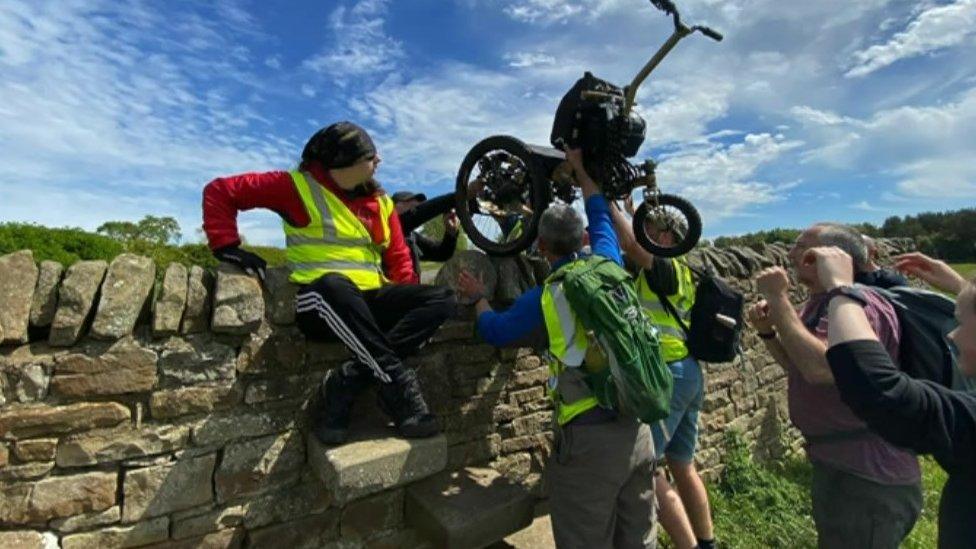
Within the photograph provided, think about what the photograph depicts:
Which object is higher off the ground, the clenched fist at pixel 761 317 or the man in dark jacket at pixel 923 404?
the clenched fist at pixel 761 317

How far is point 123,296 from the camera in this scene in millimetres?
2561

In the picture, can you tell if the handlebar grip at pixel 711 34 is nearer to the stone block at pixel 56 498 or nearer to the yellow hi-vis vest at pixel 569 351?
the yellow hi-vis vest at pixel 569 351

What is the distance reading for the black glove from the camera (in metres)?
2.84

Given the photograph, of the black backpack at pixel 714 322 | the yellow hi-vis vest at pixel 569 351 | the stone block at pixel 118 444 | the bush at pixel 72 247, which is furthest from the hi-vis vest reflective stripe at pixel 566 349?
the bush at pixel 72 247

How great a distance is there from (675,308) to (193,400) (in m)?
2.96

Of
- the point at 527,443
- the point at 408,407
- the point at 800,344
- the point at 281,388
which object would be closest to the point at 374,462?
the point at 408,407

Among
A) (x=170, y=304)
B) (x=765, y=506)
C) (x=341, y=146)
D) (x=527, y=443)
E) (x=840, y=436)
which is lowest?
(x=765, y=506)

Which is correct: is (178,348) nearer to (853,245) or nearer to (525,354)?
(525,354)

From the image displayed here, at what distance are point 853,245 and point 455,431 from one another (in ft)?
8.77

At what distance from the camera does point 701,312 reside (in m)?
3.47

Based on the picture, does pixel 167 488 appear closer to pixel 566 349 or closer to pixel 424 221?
pixel 566 349

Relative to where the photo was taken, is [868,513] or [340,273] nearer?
[868,513]

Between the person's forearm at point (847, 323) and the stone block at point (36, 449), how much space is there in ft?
10.9

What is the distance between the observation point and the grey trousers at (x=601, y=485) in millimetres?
2709
